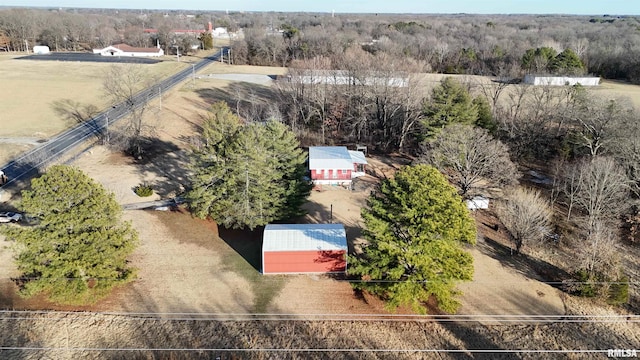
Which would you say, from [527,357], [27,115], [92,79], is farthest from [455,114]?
[92,79]

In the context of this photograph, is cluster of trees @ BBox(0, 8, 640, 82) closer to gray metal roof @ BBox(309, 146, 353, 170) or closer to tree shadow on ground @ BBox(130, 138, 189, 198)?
gray metal roof @ BBox(309, 146, 353, 170)

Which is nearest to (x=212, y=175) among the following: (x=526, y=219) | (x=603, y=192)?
(x=526, y=219)

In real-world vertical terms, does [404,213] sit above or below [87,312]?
above

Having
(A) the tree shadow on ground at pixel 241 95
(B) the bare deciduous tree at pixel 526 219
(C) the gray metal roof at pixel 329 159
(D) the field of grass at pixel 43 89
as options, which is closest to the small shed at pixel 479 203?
(B) the bare deciduous tree at pixel 526 219

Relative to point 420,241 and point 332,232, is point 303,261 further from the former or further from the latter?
point 420,241

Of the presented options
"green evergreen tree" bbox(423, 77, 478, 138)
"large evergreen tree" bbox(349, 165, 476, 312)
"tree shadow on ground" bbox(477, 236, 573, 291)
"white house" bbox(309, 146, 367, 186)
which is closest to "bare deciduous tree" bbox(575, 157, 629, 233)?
"tree shadow on ground" bbox(477, 236, 573, 291)

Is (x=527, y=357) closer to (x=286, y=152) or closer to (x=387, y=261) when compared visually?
(x=387, y=261)

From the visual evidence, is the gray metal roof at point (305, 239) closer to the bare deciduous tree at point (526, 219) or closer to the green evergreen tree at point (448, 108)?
the bare deciduous tree at point (526, 219)

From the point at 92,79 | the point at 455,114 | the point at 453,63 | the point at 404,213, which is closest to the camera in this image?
the point at 404,213
